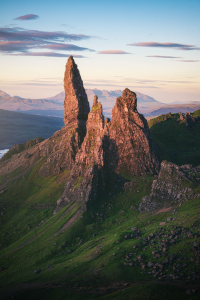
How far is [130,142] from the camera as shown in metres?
136

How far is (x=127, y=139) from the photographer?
136500 millimetres

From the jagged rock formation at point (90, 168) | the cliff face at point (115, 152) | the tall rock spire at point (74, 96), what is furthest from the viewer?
the tall rock spire at point (74, 96)

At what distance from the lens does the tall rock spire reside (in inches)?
6964

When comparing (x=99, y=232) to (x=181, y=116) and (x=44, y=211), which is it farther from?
(x=181, y=116)

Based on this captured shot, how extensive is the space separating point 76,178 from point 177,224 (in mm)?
66581

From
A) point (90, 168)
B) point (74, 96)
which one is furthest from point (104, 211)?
point (74, 96)

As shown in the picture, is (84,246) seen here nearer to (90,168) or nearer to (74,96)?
(90,168)

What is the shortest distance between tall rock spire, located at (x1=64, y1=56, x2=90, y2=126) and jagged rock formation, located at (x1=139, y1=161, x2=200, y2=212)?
3201 inches

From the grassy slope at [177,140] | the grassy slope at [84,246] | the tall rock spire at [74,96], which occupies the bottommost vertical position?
the grassy slope at [84,246]

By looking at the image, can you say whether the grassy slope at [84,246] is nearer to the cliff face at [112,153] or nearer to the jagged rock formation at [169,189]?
the jagged rock formation at [169,189]

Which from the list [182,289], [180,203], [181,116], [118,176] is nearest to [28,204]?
[118,176]

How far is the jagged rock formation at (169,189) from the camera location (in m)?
104

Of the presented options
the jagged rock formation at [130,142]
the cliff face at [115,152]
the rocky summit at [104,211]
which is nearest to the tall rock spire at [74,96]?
the rocky summit at [104,211]

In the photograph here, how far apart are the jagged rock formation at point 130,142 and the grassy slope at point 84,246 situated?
8375 millimetres
